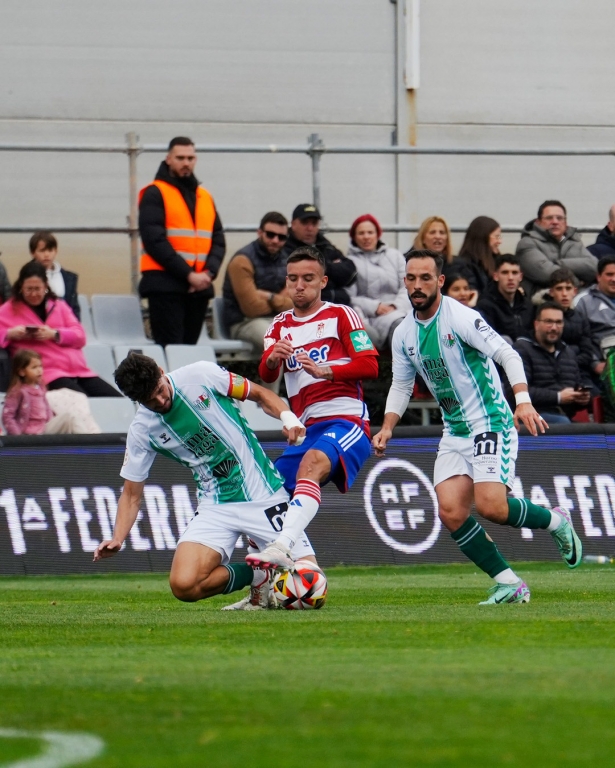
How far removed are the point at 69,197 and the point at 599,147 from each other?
6798 mm

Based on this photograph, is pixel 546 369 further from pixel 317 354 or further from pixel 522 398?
pixel 522 398

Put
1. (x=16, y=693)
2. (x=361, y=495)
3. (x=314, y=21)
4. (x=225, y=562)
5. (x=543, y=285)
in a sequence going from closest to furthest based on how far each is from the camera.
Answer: (x=16, y=693) → (x=225, y=562) → (x=361, y=495) → (x=543, y=285) → (x=314, y=21)

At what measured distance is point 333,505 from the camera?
13.0 meters

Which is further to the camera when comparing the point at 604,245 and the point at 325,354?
the point at 604,245

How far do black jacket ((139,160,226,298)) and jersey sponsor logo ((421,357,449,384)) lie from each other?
5752 mm

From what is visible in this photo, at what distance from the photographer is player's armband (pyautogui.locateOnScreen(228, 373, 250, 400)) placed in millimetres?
8328

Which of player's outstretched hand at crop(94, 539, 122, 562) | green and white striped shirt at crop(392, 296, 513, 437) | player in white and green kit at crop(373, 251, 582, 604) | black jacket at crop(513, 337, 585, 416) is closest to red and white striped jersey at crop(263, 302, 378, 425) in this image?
player in white and green kit at crop(373, 251, 582, 604)

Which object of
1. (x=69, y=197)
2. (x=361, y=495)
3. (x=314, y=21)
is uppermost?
(x=314, y=21)

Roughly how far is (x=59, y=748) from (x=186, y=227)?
10.9m

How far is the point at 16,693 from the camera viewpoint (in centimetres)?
486

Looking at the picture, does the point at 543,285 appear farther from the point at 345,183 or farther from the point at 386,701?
the point at 386,701

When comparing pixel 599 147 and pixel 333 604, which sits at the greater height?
pixel 599 147


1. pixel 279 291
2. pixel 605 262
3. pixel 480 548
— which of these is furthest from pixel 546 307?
pixel 480 548

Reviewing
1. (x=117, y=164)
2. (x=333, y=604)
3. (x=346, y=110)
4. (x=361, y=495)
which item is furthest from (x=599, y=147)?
(x=333, y=604)
